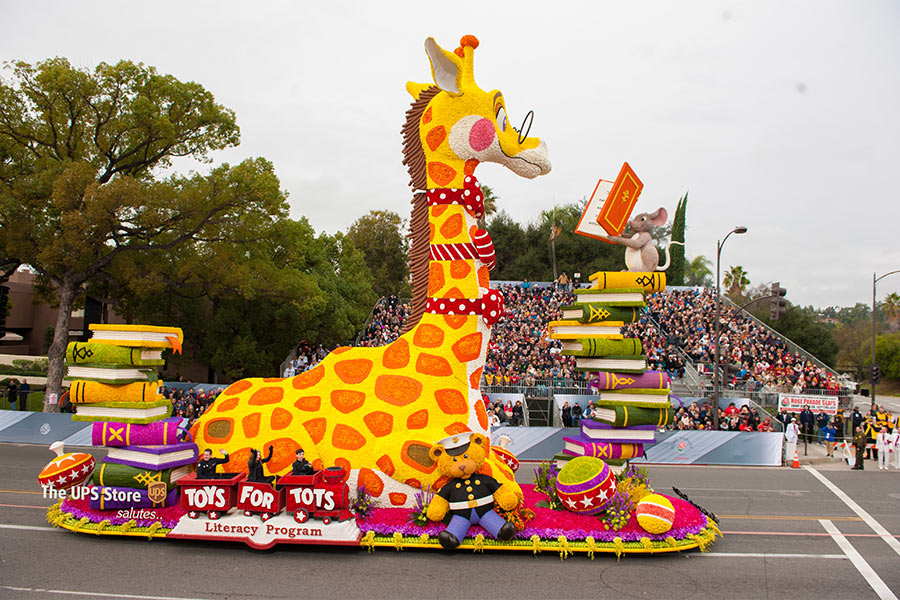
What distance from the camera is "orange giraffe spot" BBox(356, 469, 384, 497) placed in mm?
9422

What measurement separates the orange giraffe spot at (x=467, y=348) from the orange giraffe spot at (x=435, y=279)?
0.85m

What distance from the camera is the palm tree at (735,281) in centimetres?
5734

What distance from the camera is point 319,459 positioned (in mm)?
9586

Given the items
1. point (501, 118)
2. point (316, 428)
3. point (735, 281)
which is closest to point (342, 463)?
point (316, 428)

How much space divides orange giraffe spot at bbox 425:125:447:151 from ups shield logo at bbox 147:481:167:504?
6.52m

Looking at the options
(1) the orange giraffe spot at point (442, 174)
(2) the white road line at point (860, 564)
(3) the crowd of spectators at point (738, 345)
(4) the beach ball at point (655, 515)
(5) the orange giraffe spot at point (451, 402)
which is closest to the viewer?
(2) the white road line at point (860, 564)

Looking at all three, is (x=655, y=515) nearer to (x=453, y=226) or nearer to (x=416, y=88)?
(x=453, y=226)

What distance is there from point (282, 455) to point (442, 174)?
4909 mm

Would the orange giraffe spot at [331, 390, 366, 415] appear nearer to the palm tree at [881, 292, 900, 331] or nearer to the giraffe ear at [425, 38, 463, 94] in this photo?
the giraffe ear at [425, 38, 463, 94]

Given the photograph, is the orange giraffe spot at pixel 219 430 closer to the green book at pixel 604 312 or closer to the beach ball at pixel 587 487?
the beach ball at pixel 587 487

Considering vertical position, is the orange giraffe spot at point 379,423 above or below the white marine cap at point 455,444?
above

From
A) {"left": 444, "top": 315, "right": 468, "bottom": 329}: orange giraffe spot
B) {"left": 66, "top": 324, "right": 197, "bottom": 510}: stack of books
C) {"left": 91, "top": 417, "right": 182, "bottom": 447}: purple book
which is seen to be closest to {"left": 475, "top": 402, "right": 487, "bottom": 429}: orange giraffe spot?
{"left": 444, "top": 315, "right": 468, "bottom": 329}: orange giraffe spot

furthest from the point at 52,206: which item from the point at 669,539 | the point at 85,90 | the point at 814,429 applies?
the point at 814,429

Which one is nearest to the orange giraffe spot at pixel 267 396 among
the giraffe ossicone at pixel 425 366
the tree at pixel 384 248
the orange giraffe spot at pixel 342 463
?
the giraffe ossicone at pixel 425 366
